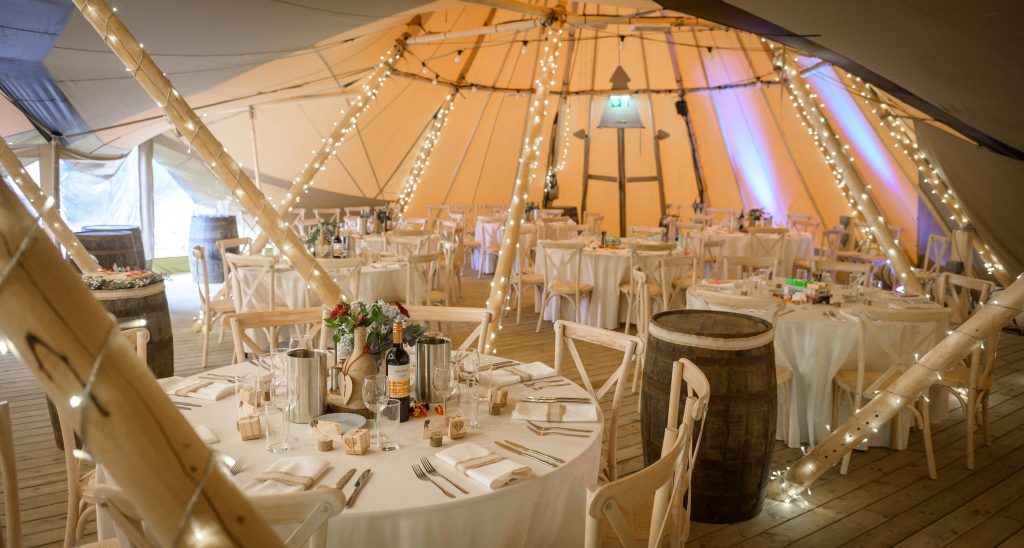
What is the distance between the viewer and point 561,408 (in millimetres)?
2451

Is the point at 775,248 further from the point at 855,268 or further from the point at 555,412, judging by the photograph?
the point at 555,412

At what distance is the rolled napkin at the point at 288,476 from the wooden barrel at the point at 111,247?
612 centimetres

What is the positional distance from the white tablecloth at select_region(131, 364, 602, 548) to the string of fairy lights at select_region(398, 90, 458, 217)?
10185 millimetres

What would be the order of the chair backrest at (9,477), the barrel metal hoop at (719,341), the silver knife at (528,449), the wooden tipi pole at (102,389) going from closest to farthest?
the wooden tipi pole at (102,389) < the chair backrest at (9,477) < the silver knife at (528,449) < the barrel metal hoop at (719,341)

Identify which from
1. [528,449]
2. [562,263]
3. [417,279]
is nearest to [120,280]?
[417,279]

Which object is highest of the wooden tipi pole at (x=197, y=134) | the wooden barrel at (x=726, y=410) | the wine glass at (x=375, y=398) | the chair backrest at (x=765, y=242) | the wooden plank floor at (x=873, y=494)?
the wooden tipi pole at (x=197, y=134)

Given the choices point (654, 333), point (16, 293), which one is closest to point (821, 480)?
point (654, 333)

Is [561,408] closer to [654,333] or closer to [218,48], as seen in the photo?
[654,333]

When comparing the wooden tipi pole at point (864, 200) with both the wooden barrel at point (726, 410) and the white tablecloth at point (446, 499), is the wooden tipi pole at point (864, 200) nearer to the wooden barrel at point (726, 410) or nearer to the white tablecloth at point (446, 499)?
the wooden barrel at point (726, 410)

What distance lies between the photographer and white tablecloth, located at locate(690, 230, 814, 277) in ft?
29.8

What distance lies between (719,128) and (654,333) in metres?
10.1

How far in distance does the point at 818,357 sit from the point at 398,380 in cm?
294

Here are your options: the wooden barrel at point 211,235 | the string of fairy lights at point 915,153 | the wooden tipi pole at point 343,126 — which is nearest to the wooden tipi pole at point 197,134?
the wooden tipi pole at point 343,126

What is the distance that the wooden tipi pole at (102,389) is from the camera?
88cm
